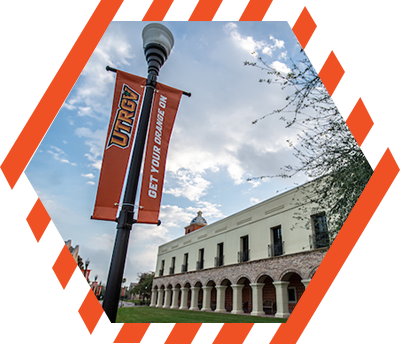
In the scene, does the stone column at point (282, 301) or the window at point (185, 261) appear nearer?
the stone column at point (282, 301)

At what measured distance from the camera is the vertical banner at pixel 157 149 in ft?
12.3

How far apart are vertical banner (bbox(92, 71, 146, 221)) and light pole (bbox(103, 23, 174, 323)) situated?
5.2 inches

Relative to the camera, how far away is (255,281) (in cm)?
1697

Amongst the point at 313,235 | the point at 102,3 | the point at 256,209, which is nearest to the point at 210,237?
the point at 256,209

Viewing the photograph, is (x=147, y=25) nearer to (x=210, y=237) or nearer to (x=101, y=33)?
(x=101, y=33)

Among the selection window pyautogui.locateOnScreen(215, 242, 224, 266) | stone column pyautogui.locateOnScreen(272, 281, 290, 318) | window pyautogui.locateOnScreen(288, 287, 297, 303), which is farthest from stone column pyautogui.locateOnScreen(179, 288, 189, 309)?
stone column pyautogui.locateOnScreen(272, 281, 290, 318)

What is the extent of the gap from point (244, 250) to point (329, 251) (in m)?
18.0

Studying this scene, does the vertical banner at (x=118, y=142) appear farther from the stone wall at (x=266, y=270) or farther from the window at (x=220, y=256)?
the window at (x=220, y=256)

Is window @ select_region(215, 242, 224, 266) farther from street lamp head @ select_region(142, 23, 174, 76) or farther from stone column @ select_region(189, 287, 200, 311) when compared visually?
street lamp head @ select_region(142, 23, 174, 76)

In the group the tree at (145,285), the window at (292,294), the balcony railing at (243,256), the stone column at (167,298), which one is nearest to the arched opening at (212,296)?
the balcony railing at (243,256)

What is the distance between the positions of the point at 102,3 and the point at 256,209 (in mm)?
17466

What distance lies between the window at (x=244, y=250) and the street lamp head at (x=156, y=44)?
16675 millimetres

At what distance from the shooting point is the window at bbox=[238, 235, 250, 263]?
18.9m

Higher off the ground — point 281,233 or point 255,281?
point 281,233
